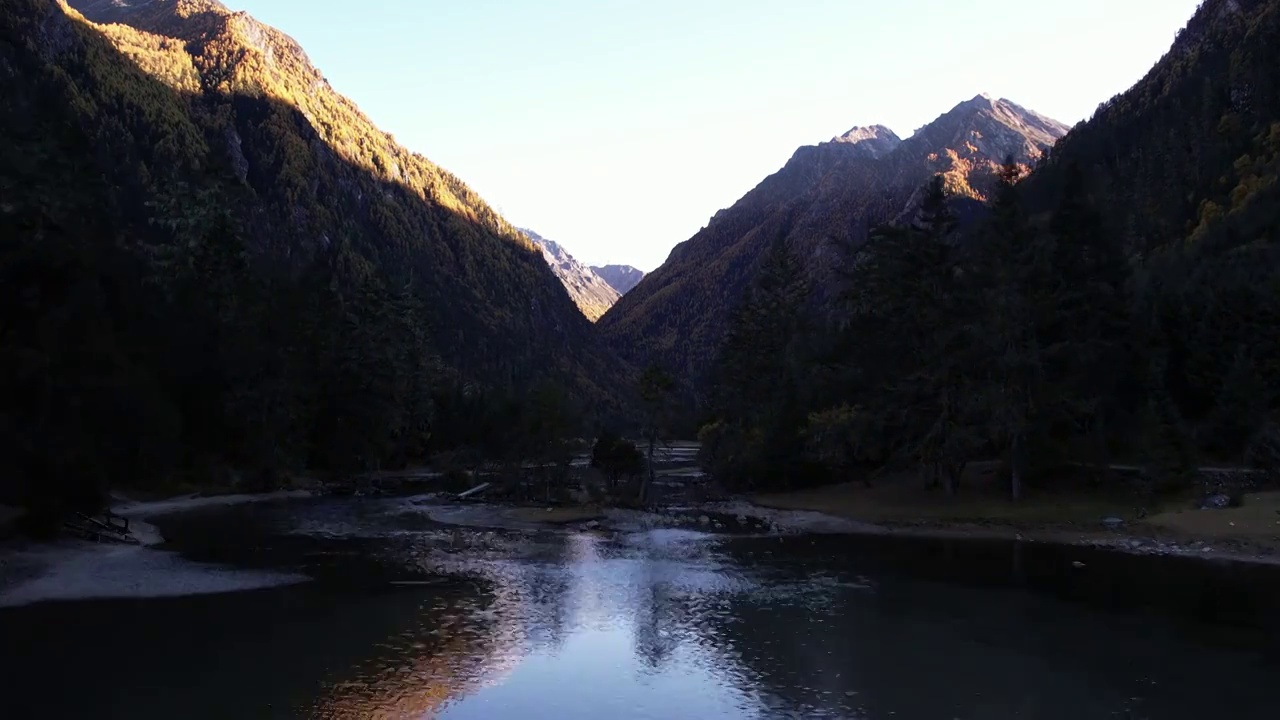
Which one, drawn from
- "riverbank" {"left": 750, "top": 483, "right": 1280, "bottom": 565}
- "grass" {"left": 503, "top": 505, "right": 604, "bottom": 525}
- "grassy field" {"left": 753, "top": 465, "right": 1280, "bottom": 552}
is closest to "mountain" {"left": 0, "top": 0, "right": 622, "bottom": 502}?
"grass" {"left": 503, "top": 505, "right": 604, "bottom": 525}

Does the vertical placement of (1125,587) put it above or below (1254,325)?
below

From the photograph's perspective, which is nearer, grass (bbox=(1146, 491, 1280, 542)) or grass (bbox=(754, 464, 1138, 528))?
grass (bbox=(1146, 491, 1280, 542))

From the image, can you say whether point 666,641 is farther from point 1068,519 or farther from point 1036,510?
point 1036,510

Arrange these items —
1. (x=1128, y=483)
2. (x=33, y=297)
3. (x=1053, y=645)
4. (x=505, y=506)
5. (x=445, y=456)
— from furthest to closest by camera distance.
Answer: (x=445, y=456), (x=505, y=506), (x=1128, y=483), (x=33, y=297), (x=1053, y=645)

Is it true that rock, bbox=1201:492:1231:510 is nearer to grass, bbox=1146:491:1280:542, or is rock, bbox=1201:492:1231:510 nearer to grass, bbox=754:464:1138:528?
grass, bbox=1146:491:1280:542

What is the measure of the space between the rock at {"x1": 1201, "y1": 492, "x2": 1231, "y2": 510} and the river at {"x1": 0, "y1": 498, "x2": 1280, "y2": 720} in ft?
28.2

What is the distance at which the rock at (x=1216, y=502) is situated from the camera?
47.0 meters

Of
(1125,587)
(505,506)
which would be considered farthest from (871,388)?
(1125,587)

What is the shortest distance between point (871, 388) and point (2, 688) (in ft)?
192

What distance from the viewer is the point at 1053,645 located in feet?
84.4

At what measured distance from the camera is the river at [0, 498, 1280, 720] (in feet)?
65.5

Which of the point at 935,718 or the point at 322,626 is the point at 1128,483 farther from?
the point at 322,626

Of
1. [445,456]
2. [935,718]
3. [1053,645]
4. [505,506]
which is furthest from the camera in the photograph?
[445,456]

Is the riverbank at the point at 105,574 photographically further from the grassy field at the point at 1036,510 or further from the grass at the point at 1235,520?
the grass at the point at 1235,520
